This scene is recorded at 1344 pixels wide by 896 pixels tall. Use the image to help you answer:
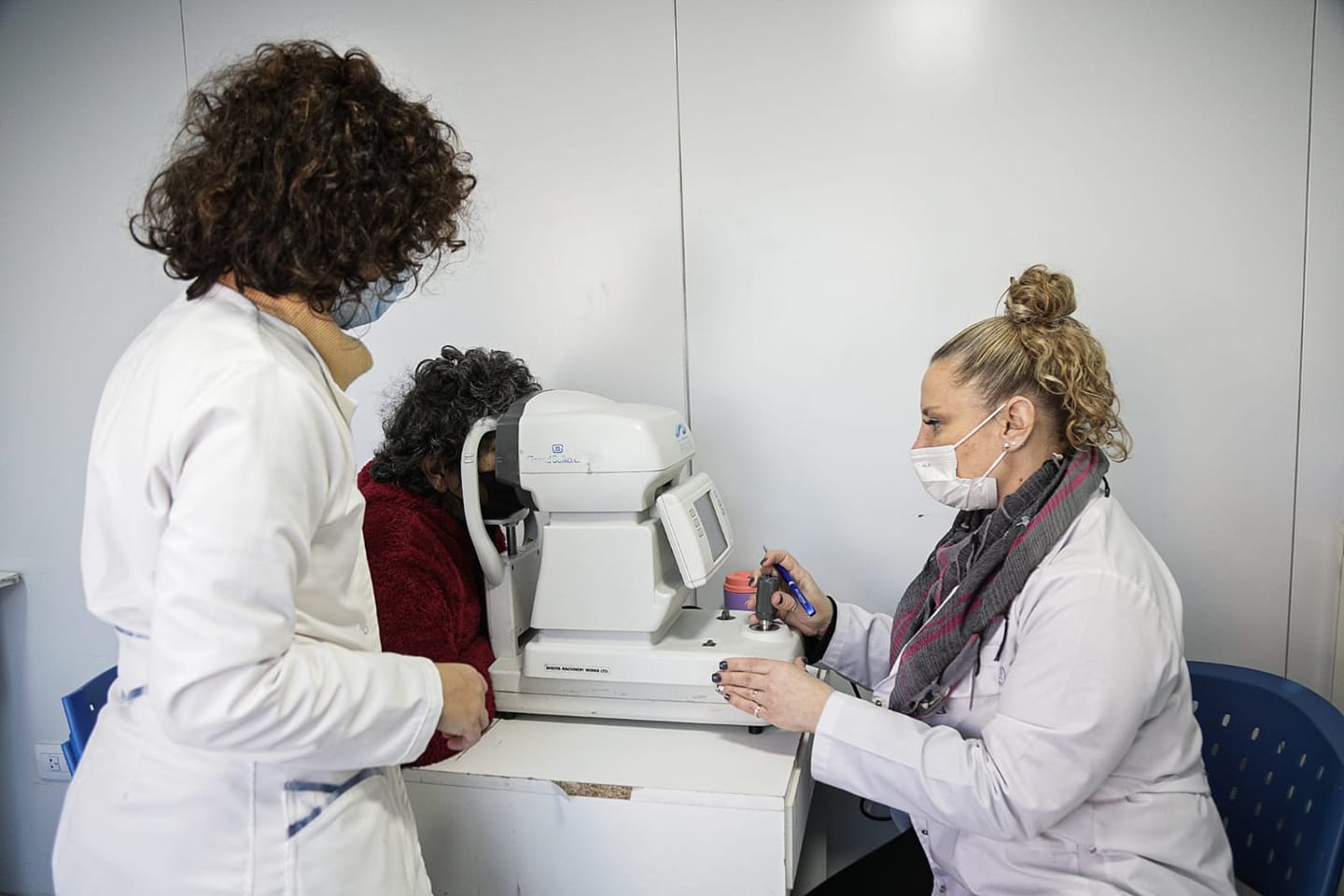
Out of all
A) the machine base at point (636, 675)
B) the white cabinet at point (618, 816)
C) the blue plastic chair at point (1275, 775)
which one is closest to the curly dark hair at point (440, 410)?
the machine base at point (636, 675)

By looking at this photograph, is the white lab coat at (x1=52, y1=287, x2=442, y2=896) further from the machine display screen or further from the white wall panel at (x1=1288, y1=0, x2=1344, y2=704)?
the white wall panel at (x1=1288, y1=0, x2=1344, y2=704)

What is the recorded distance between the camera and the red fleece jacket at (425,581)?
144cm

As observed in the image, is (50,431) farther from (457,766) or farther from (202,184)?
(202,184)

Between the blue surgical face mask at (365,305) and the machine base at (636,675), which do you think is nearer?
the blue surgical face mask at (365,305)

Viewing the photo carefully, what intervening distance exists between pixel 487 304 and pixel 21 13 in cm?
140

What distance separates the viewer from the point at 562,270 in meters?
2.04

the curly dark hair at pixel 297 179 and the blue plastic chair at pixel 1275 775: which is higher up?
the curly dark hair at pixel 297 179

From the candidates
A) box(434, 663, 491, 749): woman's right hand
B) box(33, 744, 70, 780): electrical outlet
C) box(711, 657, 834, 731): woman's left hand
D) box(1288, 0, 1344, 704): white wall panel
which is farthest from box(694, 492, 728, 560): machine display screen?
box(33, 744, 70, 780): electrical outlet

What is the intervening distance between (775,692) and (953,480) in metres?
0.42

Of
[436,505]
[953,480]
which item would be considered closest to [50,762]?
[436,505]

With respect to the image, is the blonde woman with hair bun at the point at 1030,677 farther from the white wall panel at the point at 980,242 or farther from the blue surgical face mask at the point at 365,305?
the blue surgical face mask at the point at 365,305

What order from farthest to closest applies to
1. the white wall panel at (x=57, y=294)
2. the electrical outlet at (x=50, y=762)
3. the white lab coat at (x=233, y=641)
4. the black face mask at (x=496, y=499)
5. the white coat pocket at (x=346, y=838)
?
1. the electrical outlet at (x=50, y=762)
2. the white wall panel at (x=57, y=294)
3. the black face mask at (x=496, y=499)
4. the white coat pocket at (x=346, y=838)
5. the white lab coat at (x=233, y=641)

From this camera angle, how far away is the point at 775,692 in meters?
1.33

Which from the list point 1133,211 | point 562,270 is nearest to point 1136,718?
point 1133,211
